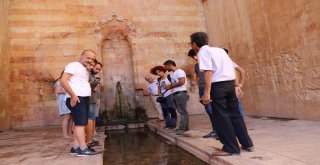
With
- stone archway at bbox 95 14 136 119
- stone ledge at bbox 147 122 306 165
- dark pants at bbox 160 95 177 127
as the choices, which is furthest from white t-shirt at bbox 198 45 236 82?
stone archway at bbox 95 14 136 119

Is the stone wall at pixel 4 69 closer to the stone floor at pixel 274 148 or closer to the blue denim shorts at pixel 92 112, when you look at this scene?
the blue denim shorts at pixel 92 112

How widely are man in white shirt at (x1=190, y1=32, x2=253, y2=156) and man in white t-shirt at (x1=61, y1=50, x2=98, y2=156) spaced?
1.49m

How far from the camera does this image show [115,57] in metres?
9.63

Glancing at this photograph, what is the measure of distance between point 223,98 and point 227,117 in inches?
8.3

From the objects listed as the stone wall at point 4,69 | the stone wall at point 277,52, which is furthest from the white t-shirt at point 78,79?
the stone wall at point 4,69

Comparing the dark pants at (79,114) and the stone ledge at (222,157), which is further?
the dark pants at (79,114)

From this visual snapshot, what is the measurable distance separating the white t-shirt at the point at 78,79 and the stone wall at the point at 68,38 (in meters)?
5.63

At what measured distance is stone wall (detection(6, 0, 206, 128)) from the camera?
841cm

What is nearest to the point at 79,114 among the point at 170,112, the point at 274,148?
the point at 274,148

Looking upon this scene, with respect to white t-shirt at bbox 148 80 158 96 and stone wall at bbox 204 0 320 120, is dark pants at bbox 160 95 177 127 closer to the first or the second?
white t-shirt at bbox 148 80 158 96

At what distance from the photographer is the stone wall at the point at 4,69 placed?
7.60 metres

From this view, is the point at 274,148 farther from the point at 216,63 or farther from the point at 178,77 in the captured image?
the point at 178,77

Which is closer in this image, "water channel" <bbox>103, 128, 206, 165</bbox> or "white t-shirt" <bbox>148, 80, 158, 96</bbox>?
"water channel" <bbox>103, 128, 206, 165</bbox>

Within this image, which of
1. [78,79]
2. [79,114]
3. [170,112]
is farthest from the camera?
[170,112]
